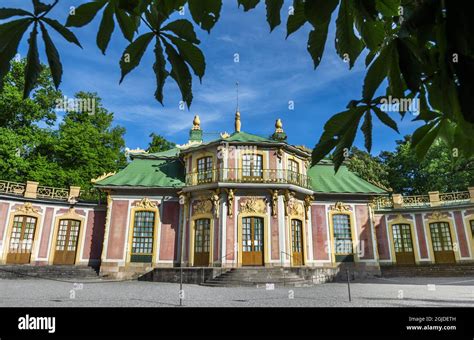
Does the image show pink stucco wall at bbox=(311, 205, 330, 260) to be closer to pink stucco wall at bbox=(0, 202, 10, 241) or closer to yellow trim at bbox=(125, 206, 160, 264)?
yellow trim at bbox=(125, 206, 160, 264)

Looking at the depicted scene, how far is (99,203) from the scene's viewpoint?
19859 millimetres

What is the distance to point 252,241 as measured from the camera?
1659 centimetres

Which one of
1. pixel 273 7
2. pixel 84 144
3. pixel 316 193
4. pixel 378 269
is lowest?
pixel 378 269

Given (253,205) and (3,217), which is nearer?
(253,205)

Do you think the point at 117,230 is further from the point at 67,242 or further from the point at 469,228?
the point at 469,228

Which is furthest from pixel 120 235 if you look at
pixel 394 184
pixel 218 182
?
pixel 394 184

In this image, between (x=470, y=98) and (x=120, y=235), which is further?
(x=120, y=235)

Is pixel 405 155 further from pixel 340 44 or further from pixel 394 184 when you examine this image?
pixel 340 44

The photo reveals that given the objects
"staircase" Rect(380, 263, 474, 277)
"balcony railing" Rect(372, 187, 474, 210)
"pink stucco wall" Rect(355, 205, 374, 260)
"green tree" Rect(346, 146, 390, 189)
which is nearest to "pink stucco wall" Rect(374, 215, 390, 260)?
"balcony railing" Rect(372, 187, 474, 210)

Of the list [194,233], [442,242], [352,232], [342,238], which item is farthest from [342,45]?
[442,242]

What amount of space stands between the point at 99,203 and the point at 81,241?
7.59ft

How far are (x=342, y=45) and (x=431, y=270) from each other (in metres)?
20.9

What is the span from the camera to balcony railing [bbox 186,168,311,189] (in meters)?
17.1
